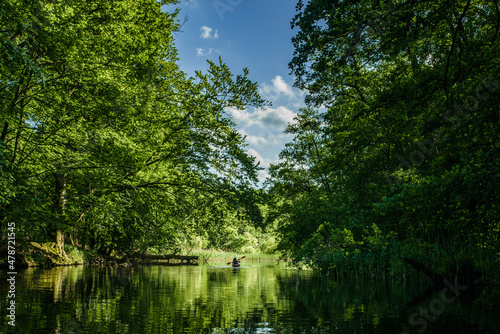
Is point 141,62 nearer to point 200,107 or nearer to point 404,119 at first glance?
point 200,107

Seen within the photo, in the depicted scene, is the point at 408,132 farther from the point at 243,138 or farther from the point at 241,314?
the point at 241,314

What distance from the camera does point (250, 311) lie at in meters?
5.59

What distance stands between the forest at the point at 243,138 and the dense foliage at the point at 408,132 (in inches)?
2.2

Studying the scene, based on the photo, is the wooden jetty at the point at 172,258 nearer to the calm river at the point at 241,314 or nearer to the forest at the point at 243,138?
the forest at the point at 243,138

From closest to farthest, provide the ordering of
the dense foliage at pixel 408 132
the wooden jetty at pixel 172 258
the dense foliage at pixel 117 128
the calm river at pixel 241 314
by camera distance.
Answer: the calm river at pixel 241 314
the dense foliage at pixel 408 132
the dense foliage at pixel 117 128
the wooden jetty at pixel 172 258

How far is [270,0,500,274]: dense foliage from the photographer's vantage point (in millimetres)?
6699

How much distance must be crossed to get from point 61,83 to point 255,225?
8974 mm

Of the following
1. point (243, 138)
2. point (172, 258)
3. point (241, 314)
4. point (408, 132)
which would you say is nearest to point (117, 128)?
point (243, 138)

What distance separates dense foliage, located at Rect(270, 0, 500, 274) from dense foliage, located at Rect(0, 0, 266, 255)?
15.7 feet

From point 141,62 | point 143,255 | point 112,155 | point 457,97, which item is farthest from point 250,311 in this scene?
point 143,255

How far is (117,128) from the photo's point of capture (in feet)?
46.5

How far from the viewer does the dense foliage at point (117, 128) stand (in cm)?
1062

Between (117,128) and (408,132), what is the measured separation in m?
12.7

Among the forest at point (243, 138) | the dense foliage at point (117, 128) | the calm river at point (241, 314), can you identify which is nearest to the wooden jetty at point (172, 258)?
the forest at point (243, 138)
